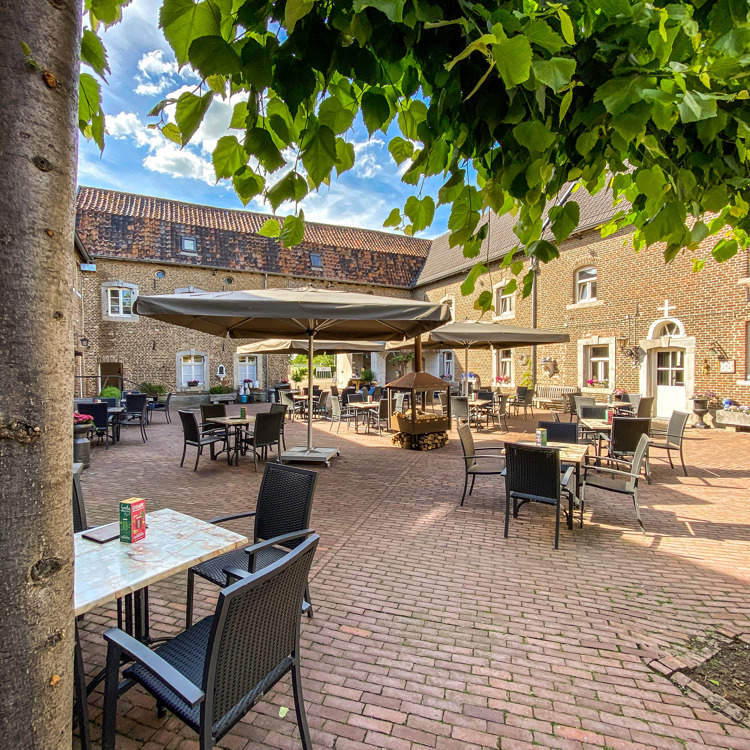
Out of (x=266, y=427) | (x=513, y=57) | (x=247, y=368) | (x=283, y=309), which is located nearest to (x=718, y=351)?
(x=266, y=427)

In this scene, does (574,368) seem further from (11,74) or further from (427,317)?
(11,74)

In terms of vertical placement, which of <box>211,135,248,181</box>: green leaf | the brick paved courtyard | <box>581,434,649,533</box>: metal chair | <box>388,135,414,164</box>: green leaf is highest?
<box>388,135,414,164</box>: green leaf

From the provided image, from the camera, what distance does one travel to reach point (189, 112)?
1113mm

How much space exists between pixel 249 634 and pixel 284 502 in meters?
1.20

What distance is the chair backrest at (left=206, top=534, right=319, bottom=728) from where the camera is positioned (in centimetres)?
139

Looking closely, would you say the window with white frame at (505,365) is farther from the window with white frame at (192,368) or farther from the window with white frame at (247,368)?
the window with white frame at (192,368)

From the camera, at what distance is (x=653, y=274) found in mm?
11953

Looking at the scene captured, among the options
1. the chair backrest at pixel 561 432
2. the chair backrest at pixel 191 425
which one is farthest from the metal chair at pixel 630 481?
the chair backrest at pixel 191 425

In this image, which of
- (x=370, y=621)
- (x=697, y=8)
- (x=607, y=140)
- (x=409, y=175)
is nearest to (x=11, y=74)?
(x=409, y=175)

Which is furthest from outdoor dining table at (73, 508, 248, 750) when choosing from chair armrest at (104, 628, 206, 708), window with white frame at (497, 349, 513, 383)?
window with white frame at (497, 349, 513, 383)

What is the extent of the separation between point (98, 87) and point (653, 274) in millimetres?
13751

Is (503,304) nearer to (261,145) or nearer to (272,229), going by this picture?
(272,229)

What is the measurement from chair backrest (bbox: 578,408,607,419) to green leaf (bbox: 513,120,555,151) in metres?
7.30

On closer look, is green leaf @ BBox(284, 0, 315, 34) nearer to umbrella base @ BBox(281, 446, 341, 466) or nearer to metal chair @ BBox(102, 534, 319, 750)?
metal chair @ BBox(102, 534, 319, 750)
